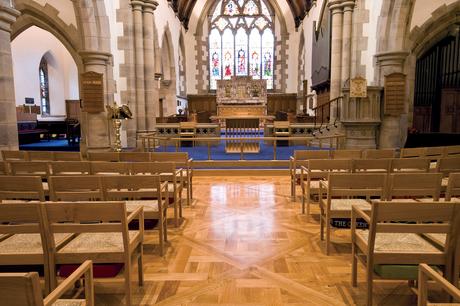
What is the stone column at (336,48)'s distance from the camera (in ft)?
31.9

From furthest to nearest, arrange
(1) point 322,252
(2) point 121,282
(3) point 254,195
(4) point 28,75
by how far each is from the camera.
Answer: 1. (4) point 28,75
2. (3) point 254,195
3. (1) point 322,252
4. (2) point 121,282

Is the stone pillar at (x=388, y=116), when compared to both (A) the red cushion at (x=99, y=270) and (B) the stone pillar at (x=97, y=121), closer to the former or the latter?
(B) the stone pillar at (x=97, y=121)

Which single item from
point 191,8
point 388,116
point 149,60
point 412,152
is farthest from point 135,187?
point 191,8

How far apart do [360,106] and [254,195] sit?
4.51 meters

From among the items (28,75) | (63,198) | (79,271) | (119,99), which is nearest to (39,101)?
(28,75)

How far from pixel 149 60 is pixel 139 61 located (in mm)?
322

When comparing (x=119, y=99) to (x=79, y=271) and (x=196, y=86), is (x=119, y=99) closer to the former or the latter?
(x=79, y=271)

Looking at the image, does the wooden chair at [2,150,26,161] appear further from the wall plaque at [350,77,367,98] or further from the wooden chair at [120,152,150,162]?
the wall plaque at [350,77,367,98]

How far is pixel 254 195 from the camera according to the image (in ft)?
17.9

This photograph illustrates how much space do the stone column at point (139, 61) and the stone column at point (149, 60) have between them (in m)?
0.13

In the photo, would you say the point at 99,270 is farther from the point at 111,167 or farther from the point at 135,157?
the point at 135,157

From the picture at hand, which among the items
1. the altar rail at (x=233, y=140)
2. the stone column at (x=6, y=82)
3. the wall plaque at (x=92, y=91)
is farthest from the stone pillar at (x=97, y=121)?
the stone column at (x=6, y=82)

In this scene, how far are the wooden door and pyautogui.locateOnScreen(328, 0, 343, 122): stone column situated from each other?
3668 mm

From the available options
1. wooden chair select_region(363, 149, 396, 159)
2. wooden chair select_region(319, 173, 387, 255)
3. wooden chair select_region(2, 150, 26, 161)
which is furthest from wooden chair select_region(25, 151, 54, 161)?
wooden chair select_region(363, 149, 396, 159)
